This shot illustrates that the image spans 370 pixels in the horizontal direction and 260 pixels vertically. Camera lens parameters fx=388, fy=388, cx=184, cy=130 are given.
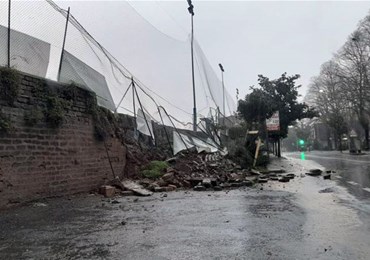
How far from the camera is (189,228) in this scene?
6.69m

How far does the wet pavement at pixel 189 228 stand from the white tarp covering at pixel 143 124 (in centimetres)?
576

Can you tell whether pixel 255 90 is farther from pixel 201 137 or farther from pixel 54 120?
pixel 54 120

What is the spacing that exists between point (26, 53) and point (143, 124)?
23.4 feet

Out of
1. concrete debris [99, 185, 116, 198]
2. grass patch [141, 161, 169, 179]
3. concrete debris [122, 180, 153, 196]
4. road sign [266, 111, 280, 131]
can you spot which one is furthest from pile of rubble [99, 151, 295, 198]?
road sign [266, 111, 280, 131]

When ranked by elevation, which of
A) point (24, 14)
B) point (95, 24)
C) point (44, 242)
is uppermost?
point (95, 24)

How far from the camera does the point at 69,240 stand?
19.2 feet

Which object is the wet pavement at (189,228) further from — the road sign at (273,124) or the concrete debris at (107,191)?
the road sign at (273,124)

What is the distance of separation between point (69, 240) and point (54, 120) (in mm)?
4983

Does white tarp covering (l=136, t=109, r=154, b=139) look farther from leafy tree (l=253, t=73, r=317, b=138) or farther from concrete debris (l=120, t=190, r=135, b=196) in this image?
leafy tree (l=253, t=73, r=317, b=138)

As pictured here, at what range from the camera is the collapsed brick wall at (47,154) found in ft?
28.7

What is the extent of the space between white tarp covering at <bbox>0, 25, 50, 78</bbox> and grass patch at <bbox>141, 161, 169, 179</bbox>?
530cm

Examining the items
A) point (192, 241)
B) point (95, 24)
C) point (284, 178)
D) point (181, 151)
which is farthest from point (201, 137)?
point (192, 241)

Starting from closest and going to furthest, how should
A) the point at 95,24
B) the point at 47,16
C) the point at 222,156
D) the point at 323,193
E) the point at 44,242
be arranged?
the point at 44,242 < the point at 47,16 < the point at 323,193 < the point at 95,24 < the point at 222,156

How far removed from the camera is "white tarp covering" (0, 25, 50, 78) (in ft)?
30.0
